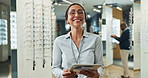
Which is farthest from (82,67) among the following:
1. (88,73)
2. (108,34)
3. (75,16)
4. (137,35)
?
(137,35)

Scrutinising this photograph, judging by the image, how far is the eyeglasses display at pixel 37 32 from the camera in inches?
93.0

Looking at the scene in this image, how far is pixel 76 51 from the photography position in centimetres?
113

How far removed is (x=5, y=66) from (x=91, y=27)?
2.52 metres

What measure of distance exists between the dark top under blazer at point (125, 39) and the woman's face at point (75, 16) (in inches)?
69.3

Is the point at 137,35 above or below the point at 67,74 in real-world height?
above

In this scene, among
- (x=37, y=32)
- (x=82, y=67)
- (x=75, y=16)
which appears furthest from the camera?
(x=37, y=32)

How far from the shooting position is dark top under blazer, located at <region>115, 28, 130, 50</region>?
2.75m

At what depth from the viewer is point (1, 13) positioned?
3.55m

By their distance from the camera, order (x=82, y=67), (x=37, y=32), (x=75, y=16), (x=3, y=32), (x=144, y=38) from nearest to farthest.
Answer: (x=82, y=67), (x=75, y=16), (x=37, y=32), (x=144, y=38), (x=3, y=32)

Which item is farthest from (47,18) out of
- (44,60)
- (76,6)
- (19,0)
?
(76,6)

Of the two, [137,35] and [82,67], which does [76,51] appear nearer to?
[82,67]

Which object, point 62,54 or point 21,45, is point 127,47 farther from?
point 62,54

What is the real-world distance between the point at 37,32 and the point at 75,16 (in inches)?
53.9

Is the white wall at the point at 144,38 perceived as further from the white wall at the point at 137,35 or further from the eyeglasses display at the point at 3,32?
the eyeglasses display at the point at 3,32
